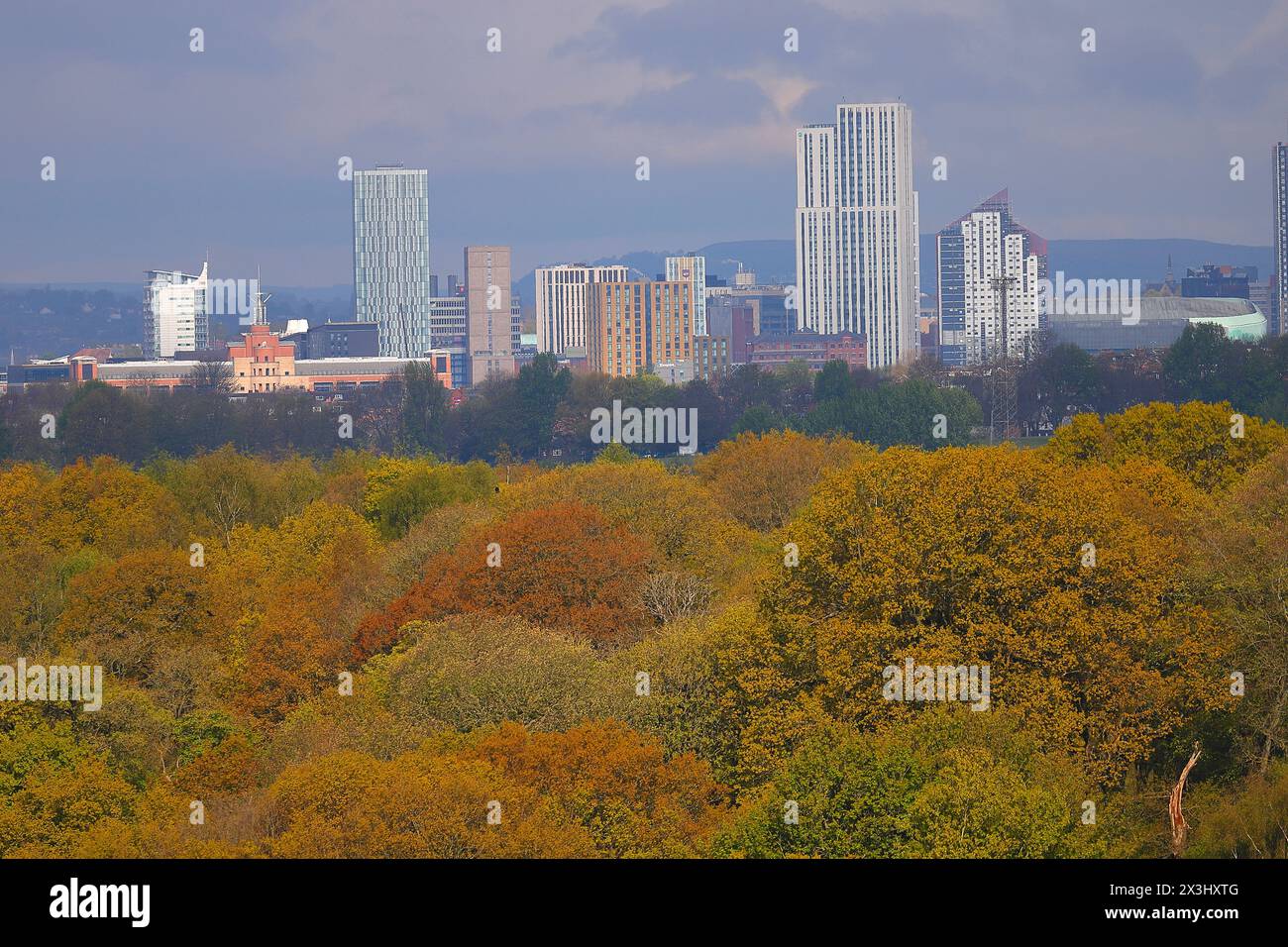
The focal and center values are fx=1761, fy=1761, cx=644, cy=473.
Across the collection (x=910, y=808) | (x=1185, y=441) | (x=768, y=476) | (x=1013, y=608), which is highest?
(x=1185, y=441)

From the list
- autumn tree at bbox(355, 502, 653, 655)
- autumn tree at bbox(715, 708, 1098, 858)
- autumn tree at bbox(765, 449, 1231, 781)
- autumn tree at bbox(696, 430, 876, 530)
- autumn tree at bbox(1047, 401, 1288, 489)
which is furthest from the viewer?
autumn tree at bbox(696, 430, 876, 530)

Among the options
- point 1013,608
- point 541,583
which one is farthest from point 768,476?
point 1013,608

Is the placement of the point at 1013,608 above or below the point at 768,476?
below

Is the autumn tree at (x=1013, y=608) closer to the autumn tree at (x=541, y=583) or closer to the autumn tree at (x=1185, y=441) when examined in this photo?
the autumn tree at (x=541, y=583)

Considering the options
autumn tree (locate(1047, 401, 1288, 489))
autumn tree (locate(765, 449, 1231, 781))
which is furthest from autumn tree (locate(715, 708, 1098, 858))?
autumn tree (locate(1047, 401, 1288, 489))

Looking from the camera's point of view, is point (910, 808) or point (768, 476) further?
point (768, 476)

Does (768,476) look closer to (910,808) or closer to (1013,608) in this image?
(1013,608)

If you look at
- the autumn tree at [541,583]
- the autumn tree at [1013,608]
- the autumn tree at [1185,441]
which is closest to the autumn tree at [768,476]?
the autumn tree at [1185,441]

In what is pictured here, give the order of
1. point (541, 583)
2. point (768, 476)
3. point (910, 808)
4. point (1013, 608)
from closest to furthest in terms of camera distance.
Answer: point (910, 808), point (1013, 608), point (541, 583), point (768, 476)

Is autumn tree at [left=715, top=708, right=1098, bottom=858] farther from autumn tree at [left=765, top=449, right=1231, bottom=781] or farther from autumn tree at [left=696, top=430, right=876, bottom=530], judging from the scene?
autumn tree at [left=696, top=430, right=876, bottom=530]

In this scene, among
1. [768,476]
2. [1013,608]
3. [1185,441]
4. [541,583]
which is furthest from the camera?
[768,476]
